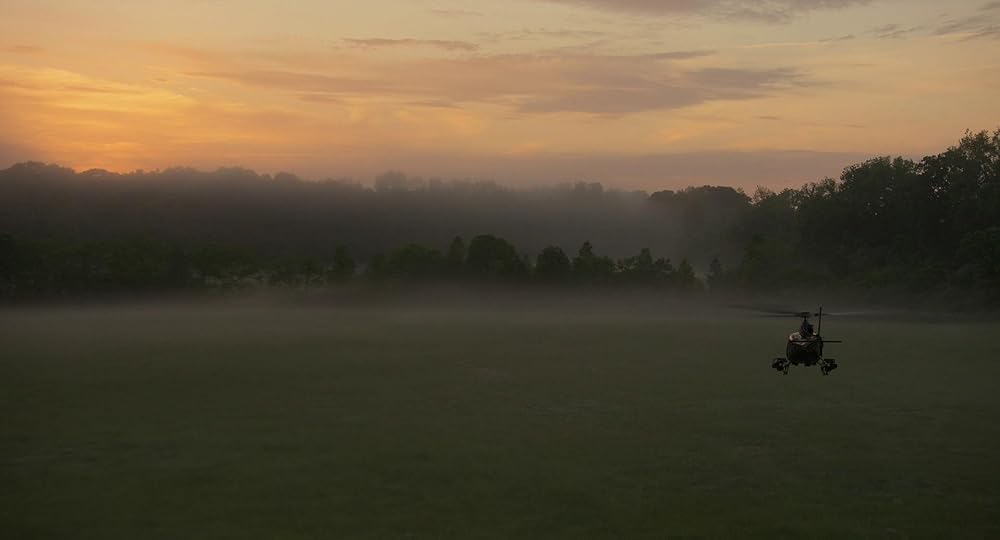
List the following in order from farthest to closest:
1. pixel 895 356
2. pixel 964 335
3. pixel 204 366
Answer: pixel 964 335 < pixel 895 356 < pixel 204 366

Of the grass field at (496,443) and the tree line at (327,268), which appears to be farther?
the tree line at (327,268)

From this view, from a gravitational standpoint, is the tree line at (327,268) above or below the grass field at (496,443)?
above

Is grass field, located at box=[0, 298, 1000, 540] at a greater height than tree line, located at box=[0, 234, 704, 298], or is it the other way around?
tree line, located at box=[0, 234, 704, 298]

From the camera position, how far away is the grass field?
25.4 m

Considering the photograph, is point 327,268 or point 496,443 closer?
point 496,443

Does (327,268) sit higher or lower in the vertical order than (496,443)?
higher

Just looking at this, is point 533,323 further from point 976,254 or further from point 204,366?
point 976,254

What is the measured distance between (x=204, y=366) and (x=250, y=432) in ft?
74.4

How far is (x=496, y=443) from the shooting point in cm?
3431

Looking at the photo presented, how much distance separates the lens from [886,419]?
39.3 m

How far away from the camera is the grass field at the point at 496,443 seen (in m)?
25.4

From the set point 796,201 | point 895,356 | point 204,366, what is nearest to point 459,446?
point 204,366

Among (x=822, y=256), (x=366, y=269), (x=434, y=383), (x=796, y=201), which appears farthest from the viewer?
(x=796, y=201)

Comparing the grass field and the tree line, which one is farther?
the tree line
